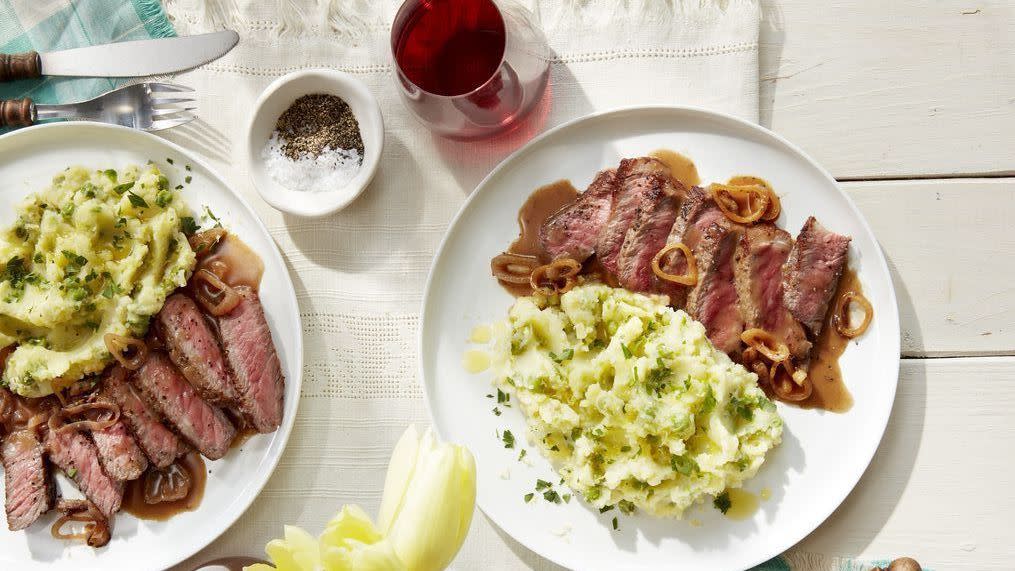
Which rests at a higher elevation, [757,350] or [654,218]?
[654,218]

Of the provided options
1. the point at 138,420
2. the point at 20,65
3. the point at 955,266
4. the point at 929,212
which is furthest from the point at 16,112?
the point at 955,266

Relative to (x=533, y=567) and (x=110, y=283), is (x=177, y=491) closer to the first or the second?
(x=110, y=283)

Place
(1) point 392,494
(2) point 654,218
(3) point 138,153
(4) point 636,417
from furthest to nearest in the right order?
(3) point 138,153
(2) point 654,218
(4) point 636,417
(1) point 392,494

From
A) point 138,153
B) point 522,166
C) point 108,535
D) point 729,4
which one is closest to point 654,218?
point 522,166

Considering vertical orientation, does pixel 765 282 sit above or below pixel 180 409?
above

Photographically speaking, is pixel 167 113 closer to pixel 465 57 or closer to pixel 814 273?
pixel 465 57

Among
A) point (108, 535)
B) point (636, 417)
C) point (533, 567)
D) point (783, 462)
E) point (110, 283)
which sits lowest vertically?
point (533, 567)
